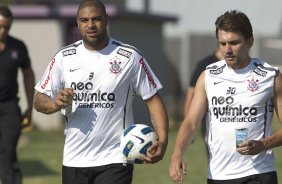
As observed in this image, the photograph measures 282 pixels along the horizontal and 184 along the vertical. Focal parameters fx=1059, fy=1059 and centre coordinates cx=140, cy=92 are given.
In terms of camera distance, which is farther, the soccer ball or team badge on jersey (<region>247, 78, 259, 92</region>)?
the soccer ball

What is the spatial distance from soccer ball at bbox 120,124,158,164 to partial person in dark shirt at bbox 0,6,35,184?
3885 millimetres

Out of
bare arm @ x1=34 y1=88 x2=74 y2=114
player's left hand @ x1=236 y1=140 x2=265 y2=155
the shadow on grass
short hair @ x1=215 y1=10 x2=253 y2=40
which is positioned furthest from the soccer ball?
the shadow on grass

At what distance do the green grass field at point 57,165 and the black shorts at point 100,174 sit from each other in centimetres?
694

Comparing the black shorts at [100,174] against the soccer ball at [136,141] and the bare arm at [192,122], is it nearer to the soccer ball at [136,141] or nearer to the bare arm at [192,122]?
the soccer ball at [136,141]

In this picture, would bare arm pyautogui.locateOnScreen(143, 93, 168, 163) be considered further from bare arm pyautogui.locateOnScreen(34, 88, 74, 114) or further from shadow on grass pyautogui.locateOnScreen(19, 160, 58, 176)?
shadow on grass pyautogui.locateOnScreen(19, 160, 58, 176)

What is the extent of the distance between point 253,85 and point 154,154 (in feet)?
3.04

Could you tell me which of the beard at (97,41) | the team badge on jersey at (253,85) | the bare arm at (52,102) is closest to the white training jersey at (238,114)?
the team badge on jersey at (253,85)

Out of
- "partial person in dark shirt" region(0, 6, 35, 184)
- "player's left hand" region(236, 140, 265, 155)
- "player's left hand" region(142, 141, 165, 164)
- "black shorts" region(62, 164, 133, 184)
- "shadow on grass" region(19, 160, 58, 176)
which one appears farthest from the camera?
"shadow on grass" region(19, 160, 58, 176)

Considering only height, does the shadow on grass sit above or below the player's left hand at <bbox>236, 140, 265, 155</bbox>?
below

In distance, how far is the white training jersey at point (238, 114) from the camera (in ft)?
26.4

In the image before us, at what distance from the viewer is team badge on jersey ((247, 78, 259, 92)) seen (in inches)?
318

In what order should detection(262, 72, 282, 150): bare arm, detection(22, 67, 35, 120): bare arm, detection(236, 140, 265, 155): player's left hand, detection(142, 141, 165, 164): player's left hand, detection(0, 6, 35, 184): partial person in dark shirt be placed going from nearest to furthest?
detection(236, 140, 265, 155): player's left hand < detection(262, 72, 282, 150): bare arm < detection(142, 141, 165, 164): player's left hand < detection(0, 6, 35, 184): partial person in dark shirt < detection(22, 67, 35, 120): bare arm

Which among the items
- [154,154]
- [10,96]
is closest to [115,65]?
[154,154]

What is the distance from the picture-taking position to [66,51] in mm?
8633
